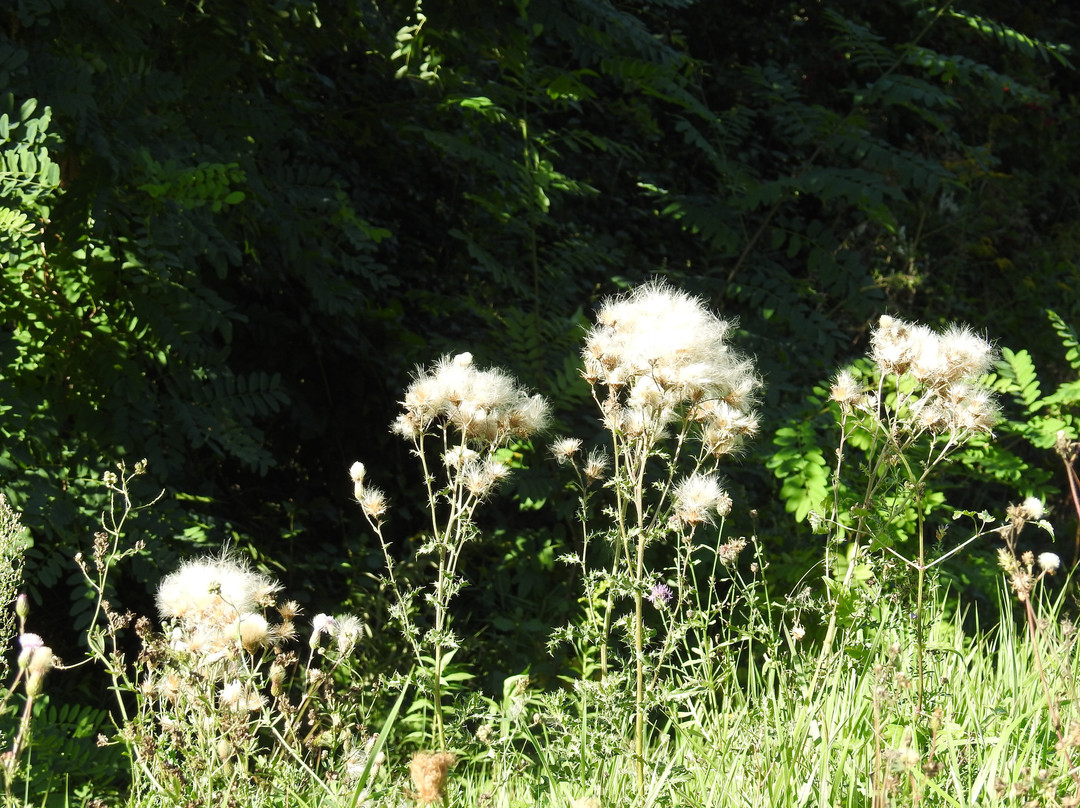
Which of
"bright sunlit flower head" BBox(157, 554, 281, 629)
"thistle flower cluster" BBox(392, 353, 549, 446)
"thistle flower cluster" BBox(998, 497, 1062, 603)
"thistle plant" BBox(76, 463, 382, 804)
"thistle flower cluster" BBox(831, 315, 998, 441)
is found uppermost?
"thistle flower cluster" BBox(831, 315, 998, 441)

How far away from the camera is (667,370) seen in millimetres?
1922

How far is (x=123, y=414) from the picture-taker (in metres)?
2.93

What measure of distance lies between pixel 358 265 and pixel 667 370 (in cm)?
206

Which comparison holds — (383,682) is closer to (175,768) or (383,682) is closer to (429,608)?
(175,768)

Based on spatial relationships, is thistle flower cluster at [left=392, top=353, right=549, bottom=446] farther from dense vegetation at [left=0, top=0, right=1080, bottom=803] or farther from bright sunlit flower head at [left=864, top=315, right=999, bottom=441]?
bright sunlit flower head at [left=864, top=315, right=999, bottom=441]

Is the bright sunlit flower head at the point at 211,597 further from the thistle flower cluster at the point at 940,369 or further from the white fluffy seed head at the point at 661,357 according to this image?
the thistle flower cluster at the point at 940,369

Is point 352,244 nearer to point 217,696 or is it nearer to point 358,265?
point 358,265

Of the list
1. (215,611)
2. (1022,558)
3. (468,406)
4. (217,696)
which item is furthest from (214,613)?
(1022,558)

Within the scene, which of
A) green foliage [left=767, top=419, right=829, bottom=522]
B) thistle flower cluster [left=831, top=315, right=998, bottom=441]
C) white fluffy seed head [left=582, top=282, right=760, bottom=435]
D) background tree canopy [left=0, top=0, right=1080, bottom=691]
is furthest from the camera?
green foliage [left=767, top=419, right=829, bottom=522]

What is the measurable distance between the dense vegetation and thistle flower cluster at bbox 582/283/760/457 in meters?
0.32

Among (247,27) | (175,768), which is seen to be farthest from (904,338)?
(247,27)

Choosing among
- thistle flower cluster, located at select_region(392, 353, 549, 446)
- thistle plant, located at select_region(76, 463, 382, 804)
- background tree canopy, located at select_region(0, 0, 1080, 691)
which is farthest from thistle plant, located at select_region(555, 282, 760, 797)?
Result: background tree canopy, located at select_region(0, 0, 1080, 691)

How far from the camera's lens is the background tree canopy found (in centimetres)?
284

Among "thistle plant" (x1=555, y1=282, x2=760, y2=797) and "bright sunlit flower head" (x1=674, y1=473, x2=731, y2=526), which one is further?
"bright sunlit flower head" (x1=674, y1=473, x2=731, y2=526)
